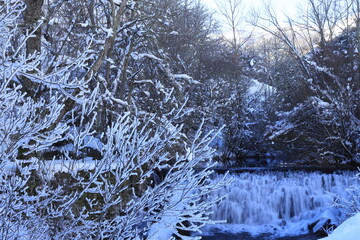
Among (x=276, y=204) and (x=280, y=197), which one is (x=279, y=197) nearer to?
(x=280, y=197)

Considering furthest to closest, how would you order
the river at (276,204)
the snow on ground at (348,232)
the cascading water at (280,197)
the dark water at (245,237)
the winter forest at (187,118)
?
the cascading water at (280,197) → the river at (276,204) → the dark water at (245,237) → the winter forest at (187,118) → the snow on ground at (348,232)

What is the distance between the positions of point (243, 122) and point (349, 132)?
25.3 feet

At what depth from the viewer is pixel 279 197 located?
12.7m

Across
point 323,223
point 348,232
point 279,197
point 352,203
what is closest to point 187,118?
point 279,197

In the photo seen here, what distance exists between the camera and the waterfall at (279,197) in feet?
39.4

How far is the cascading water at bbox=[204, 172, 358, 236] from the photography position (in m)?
12.0

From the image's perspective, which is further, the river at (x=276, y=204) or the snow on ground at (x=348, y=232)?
the river at (x=276, y=204)

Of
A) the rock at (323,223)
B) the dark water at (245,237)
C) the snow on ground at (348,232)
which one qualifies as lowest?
the dark water at (245,237)

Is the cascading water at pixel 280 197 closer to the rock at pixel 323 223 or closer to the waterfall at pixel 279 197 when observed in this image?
the waterfall at pixel 279 197

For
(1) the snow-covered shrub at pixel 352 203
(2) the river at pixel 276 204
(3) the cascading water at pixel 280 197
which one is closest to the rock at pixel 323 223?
(2) the river at pixel 276 204

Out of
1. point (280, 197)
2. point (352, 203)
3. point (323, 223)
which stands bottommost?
point (323, 223)

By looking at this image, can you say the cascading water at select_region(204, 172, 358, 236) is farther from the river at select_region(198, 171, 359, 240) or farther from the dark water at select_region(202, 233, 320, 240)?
the dark water at select_region(202, 233, 320, 240)

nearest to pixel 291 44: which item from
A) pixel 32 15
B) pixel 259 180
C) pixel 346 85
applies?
pixel 346 85

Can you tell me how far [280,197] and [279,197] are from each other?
0.03 meters
